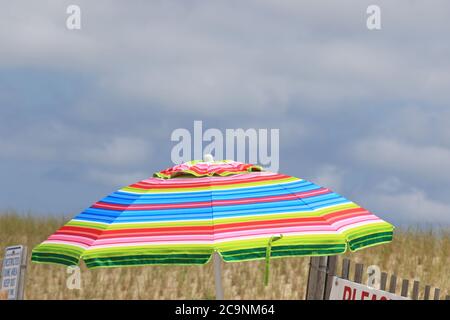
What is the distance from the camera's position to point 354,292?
31.9ft

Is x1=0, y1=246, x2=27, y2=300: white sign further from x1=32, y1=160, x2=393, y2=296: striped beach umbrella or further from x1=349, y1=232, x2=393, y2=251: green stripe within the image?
x1=349, y1=232, x2=393, y2=251: green stripe

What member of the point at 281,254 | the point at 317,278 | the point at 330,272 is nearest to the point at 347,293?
the point at 330,272

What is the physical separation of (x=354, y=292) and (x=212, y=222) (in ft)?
8.86

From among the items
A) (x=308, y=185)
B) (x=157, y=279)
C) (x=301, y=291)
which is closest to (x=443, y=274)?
(x=301, y=291)

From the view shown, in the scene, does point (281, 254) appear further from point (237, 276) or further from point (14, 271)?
point (237, 276)

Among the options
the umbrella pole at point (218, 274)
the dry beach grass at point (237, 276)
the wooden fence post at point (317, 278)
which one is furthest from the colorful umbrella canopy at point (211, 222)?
the dry beach grass at point (237, 276)

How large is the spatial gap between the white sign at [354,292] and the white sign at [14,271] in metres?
4.55

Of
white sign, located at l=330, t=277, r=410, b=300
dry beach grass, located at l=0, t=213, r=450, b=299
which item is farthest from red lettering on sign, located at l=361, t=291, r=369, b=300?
dry beach grass, located at l=0, t=213, r=450, b=299

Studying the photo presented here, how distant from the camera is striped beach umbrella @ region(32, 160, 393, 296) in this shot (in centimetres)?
774

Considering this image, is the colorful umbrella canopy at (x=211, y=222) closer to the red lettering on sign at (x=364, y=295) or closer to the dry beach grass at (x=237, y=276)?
the red lettering on sign at (x=364, y=295)

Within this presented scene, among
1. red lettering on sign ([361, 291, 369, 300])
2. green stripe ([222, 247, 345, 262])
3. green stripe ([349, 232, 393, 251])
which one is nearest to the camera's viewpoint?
green stripe ([222, 247, 345, 262])
